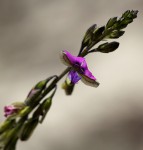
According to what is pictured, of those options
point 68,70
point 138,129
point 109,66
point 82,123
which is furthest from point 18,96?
point 68,70

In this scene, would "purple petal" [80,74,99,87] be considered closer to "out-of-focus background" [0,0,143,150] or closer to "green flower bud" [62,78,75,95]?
"green flower bud" [62,78,75,95]

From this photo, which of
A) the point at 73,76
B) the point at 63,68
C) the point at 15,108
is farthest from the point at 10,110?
the point at 63,68

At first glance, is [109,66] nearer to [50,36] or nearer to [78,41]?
[78,41]

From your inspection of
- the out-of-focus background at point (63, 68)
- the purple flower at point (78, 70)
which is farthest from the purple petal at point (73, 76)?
the out-of-focus background at point (63, 68)

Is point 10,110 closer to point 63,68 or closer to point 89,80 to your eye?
point 89,80

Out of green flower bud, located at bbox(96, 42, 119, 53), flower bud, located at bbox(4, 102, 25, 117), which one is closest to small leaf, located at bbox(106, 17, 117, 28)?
green flower bud, located at bbox(96, 42, 119, 53)
